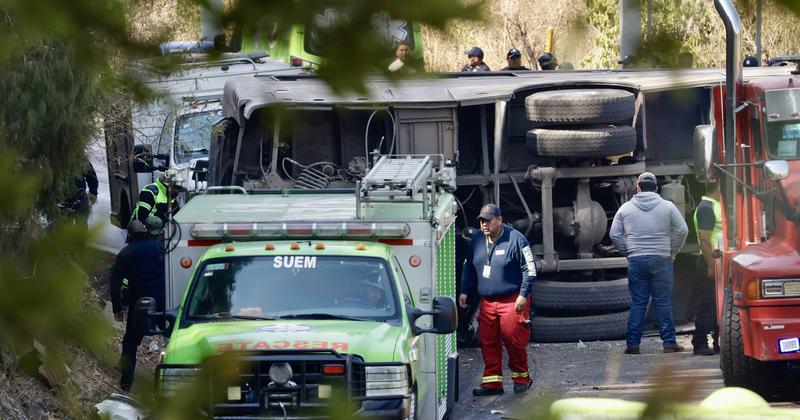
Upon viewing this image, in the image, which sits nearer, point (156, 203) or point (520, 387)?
point (520, 387)

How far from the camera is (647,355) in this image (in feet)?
40.3

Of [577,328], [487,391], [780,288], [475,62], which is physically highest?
Result: [475,62]

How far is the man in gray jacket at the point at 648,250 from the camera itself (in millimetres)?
12320

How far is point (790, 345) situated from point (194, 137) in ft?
32.2

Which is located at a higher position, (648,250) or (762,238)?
(762,238)

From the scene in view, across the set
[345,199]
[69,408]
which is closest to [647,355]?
[345,199]

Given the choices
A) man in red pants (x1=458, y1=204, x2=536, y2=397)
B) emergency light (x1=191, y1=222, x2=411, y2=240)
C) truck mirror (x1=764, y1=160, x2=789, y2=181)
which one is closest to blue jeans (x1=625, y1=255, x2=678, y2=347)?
man in red pants (x1=458, y1=204, x2=536, y2=397)

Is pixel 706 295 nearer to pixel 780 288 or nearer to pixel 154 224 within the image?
pixel 780 288

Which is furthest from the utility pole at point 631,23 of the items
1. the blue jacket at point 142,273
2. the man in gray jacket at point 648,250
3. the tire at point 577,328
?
the tire at point 577,328

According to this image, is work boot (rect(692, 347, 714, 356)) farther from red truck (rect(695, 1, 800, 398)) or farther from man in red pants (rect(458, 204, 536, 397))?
man in red pants (rect(458, 204, 536, 397))

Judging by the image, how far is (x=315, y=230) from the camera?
894 centimetres

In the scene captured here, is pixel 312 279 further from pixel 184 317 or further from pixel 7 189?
pixel 7 189

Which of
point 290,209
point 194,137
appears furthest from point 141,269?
point 194,137

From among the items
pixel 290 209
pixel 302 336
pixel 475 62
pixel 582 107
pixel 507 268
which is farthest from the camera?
pixel 475 62
